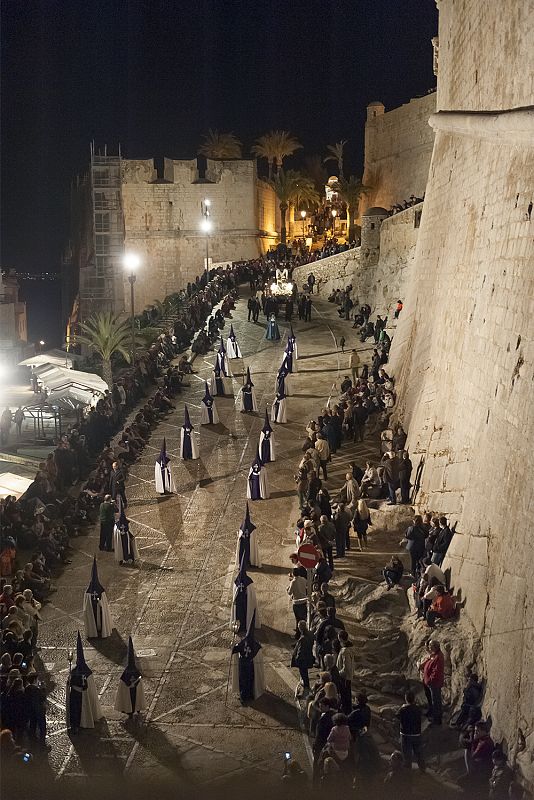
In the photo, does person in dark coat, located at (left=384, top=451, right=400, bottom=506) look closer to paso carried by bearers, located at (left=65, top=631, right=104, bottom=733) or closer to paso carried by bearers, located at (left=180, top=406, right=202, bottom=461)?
paso carried by bearers, located at (left=180, top=406, right=202, bottom=461)

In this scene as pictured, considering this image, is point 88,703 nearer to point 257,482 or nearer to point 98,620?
point 98,620

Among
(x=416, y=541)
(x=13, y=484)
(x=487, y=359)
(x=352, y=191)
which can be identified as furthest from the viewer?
(x=352, y=191)

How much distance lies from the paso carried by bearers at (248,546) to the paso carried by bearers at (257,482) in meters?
1.68

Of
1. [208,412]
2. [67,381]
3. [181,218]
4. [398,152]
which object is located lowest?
[208,412]

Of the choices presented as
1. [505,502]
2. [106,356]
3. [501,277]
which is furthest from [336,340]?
[505,502]

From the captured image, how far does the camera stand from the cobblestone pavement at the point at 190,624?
9007 mm

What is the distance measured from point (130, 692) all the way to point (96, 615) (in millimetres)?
1827

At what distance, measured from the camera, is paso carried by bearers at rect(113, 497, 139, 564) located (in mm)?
13453

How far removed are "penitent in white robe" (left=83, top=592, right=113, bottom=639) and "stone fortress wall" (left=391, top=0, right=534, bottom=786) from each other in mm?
4238

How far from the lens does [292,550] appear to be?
548 inches

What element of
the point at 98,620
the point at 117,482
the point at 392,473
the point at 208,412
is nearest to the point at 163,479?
the point at 117,482

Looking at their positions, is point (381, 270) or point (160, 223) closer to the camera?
point (381, 270)

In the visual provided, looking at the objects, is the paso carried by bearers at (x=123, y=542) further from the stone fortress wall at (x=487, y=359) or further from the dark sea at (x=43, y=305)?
the dark sea at (x=43, y=305)

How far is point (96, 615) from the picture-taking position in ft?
36.9
